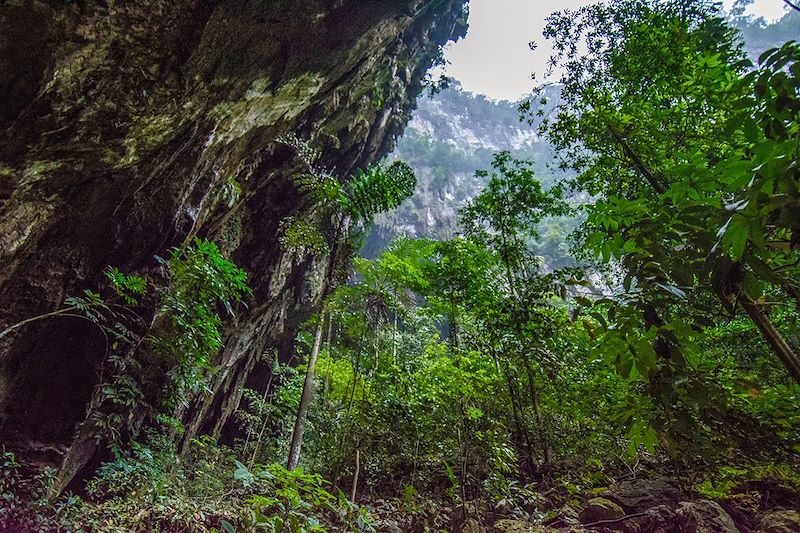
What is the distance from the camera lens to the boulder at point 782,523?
2.56 meters

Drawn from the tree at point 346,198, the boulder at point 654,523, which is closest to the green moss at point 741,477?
the boulder at point 654,523

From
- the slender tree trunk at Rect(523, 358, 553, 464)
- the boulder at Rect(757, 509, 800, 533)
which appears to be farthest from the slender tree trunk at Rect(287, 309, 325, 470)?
the boulder at Rect(757, 509, 800, 533)

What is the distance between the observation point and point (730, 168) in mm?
1051

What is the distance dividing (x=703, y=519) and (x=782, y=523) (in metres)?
0.46

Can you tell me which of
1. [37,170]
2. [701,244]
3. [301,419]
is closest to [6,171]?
[37,170]

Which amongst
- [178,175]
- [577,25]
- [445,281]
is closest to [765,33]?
[577,25]

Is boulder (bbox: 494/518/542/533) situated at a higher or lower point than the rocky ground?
lower

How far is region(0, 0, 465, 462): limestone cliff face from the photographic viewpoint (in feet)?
11.1

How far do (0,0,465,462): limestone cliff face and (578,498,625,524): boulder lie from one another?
19.1ft

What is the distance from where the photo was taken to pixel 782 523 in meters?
2.66

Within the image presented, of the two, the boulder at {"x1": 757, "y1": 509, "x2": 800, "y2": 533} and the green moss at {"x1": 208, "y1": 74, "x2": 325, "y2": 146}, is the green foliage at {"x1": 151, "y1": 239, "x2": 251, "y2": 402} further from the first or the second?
the boulder at {"x1": 757, "y1": 509, "x2": 800, "y2": 533}

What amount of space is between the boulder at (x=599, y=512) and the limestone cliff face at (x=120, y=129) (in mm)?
5818

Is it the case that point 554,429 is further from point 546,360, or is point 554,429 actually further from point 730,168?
point 730,168

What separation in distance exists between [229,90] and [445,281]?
433cm
